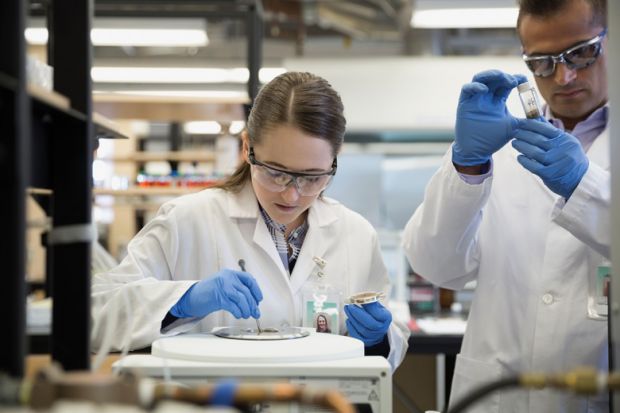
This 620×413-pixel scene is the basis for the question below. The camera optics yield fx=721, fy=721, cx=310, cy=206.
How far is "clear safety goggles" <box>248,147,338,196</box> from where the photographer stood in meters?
1.60

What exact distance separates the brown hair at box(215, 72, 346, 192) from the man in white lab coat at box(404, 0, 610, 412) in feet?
0.92

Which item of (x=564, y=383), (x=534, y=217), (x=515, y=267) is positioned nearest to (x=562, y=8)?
(x=534, y=217)

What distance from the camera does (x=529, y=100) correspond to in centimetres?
154

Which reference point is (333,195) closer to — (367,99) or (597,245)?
(367,99)

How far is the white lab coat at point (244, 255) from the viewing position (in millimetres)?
1680

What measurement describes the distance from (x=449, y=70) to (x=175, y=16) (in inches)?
90.0

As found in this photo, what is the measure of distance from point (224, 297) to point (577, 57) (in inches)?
37.6

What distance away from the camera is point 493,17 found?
4363mm

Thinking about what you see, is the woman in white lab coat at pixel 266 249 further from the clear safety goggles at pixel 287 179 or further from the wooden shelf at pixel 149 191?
the wooden shelf at pixel 149 191

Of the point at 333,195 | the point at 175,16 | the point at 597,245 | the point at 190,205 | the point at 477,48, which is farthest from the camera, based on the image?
the point at 477,48

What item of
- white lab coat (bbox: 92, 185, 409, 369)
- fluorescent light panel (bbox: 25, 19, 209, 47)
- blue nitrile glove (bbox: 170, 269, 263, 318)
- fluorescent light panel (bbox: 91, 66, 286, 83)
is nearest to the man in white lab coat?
white lab coat (bbox: 92, 185, 409, 369)

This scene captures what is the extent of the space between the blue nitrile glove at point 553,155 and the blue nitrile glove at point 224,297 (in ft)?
2.18

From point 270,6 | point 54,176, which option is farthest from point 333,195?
point 54,176

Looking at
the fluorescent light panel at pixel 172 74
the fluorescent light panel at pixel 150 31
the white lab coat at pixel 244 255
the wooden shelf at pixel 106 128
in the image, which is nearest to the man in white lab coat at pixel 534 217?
the white lab coat at pixel 244 255
